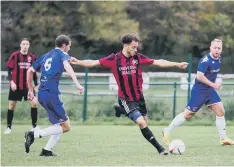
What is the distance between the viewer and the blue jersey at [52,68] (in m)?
11.3

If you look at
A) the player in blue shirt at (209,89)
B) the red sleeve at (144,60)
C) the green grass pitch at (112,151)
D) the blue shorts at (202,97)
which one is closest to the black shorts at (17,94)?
the green grass pitch at (112,151)

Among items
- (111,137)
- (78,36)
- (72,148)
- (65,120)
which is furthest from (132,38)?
(78,36)

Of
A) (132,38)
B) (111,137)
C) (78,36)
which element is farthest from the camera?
(78,36)

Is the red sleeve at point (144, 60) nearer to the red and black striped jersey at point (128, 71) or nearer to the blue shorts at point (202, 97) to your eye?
the red and black striped jersey at point (128, 71)

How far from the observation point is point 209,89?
520 inches

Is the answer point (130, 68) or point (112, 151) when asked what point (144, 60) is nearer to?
point (130, 68)

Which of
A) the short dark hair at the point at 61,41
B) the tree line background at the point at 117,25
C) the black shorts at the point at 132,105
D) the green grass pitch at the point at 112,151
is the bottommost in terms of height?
the green grass pitch at the point at 112,151

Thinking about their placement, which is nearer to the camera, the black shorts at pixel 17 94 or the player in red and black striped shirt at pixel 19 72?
the player in red and black striped shirt at pixel 19 72

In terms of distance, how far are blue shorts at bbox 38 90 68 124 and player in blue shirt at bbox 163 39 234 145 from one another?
2733 millimetres

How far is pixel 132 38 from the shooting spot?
446 inches

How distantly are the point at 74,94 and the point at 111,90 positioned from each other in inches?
69.3

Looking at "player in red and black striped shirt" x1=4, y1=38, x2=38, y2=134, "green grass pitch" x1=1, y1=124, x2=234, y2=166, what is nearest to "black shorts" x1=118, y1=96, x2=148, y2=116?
"green grass pitch" x1=1, y1=124, x2=234, y2=166

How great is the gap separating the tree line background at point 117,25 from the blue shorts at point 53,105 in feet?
105

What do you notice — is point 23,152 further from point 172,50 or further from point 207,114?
point 172,50
